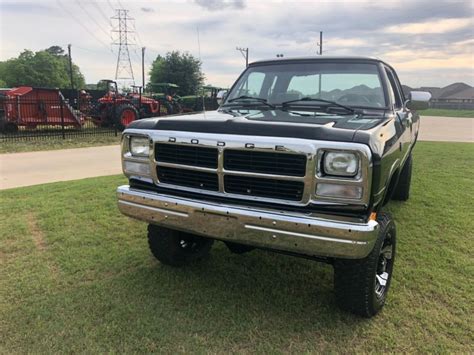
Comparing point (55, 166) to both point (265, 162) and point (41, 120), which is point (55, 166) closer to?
point (41, 120)

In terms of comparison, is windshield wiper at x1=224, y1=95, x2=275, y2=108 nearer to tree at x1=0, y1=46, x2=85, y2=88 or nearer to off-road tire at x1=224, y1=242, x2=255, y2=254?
off-road tire at x1=224, y1=242, x2=255, y2=254

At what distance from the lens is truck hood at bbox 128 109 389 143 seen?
2.57m

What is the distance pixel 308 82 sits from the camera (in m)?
4.05

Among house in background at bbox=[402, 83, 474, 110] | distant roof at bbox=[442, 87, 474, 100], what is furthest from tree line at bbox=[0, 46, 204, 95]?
distant roof at bbox=[442, 87, 474, 100]

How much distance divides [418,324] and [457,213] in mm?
3036

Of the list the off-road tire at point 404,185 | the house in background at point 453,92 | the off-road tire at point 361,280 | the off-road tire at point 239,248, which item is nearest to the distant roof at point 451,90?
the house in background at point 453,92

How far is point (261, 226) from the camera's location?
8.70ft

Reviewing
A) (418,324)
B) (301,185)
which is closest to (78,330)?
(301,185)

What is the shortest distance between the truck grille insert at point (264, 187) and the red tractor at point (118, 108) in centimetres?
1368

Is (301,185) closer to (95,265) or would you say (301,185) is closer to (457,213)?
(95,265)

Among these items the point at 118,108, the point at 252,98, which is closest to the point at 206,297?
the point at 252,98

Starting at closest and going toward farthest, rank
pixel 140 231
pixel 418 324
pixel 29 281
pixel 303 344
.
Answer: pixel 303 344 < pixel 418 324 < pixel 29 281 < pixel 140 231

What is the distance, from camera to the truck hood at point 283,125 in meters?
2.57

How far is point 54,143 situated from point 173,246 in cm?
1076
